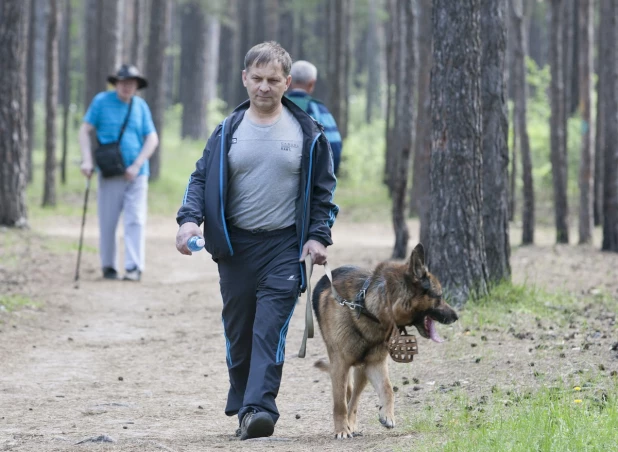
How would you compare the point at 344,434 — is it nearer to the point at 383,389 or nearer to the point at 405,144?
the point at 383,389

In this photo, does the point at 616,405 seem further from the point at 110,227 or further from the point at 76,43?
the point at 76,43

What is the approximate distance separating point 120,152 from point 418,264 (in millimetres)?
7054

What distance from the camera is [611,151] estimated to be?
53.3 feet

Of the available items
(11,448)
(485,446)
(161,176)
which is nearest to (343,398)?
(485,446)

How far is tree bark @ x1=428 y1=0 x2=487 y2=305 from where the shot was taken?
9.41 meters

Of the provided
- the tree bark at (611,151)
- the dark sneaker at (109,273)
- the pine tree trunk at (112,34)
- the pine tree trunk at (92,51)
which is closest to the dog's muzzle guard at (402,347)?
the dark sneaker at (109,273)

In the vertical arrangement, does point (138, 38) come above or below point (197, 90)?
below

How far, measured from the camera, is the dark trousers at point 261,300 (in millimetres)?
5504

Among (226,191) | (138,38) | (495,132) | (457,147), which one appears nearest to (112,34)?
(138,38)

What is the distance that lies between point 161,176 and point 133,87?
19435 millimetres

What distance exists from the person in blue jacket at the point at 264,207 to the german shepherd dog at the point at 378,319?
321 mm

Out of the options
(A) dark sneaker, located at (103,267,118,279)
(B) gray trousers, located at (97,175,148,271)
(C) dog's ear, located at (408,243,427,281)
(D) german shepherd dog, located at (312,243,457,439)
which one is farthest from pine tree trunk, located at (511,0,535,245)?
(C) dog's ear, located at (408,243,427,281)

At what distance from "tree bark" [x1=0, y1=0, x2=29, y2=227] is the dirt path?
369cm

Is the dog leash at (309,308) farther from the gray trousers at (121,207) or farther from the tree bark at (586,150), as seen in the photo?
the tree bark at (586,150)
